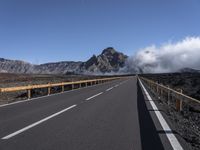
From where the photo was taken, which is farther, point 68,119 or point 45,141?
point 68,119

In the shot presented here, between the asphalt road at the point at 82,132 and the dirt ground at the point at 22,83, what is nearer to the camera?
the asphalt road at the point at 82,132

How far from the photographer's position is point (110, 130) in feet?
30.4

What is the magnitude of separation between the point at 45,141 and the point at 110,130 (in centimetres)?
212

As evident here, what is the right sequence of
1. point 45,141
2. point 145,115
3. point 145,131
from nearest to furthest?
point 45,141 < point 145,131 < point 145,115

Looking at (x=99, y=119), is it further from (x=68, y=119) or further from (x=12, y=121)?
(x=12, y=121)

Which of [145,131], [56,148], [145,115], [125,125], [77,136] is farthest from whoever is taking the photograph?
[145,115]

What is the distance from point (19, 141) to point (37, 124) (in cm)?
257

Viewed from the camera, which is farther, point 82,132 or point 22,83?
point 22,83

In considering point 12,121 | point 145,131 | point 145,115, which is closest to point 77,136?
point 145,131

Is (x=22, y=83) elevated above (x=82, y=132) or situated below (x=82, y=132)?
below

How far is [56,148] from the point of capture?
7.04 metres

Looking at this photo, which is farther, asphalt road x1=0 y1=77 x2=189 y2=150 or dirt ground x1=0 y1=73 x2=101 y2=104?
dirt ground x1=0 y1=73 x2=101 y2=104

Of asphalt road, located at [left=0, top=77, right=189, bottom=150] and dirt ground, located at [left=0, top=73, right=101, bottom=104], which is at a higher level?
asphalt road, located at [left=0, top=77, right=189, bottom=150]

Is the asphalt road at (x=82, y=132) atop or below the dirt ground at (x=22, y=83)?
A: atop
